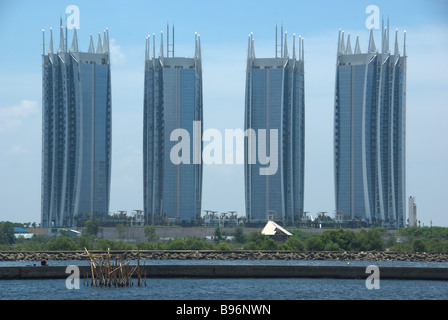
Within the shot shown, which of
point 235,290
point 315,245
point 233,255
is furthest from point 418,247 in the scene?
point 235,290

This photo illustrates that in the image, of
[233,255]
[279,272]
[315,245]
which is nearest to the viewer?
[279,272]

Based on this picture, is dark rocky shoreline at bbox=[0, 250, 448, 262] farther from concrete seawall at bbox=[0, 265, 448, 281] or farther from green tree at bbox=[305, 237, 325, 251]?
concrete seawall at bbox=[0, 265, 448, 281]

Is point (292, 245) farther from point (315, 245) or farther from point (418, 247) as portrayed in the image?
point (418, 247)

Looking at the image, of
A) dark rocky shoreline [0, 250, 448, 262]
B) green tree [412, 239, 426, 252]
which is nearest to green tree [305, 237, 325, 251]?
dark rocky shoreline [0, 250, 448, 262]

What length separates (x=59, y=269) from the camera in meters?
102

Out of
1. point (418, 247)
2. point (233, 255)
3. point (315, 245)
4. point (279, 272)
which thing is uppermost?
point (279, 272)

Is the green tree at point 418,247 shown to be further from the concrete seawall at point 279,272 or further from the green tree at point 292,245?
the concrete seawall at point 279,272

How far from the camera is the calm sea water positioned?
86250 millimetres

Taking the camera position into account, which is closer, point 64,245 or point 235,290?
point 235,290

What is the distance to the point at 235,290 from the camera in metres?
92.6

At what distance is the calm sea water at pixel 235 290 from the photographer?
86250 mm
